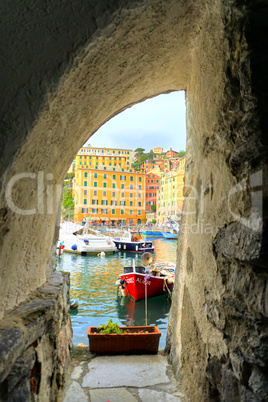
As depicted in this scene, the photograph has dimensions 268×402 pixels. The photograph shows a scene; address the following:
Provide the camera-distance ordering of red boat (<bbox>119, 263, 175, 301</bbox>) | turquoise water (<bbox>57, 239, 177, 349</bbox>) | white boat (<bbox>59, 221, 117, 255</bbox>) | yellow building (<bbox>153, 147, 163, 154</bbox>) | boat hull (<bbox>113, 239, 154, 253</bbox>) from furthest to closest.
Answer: yellow building (<bbox>153, 147, 163, 154</bbox>) < boat hull (<bbox>113, 239, 154, 253</bbox>) < white boat (<bbox>59, 221, 117, 255</bbox>) < red boat (<bbox>119, 263, 175, 301</bbox>) < turquoise water (<bbox>57, 239, 177, 349</bbox>)

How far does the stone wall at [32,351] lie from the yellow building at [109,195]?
4242 cm

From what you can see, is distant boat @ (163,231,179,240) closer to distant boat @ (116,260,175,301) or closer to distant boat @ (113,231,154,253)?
distant boat @ (113,231,154,253)

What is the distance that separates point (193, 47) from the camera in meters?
2.08

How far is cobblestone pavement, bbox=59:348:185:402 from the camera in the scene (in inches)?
112

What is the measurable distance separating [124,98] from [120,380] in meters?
2.80

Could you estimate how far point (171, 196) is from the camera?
48.6 metres

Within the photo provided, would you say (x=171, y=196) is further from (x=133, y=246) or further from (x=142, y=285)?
(x=142, y=285)

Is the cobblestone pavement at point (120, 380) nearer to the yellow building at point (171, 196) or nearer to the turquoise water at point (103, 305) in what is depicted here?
the turquoise water at point (103, 305)

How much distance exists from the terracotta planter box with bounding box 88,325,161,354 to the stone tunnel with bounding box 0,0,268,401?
1.61 m

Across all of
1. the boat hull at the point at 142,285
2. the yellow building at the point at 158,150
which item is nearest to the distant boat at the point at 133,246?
the boat hull at the point at 142,285

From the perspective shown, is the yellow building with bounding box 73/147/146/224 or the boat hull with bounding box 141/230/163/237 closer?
the boat hull with bounding box 141/230/163/237

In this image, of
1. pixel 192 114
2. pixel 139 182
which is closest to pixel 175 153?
pixel 139 182

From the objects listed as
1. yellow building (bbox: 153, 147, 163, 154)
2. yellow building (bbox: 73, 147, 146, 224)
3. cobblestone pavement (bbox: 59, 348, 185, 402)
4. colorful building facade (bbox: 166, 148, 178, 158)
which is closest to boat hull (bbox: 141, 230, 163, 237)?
yellow building (bbox: 73, 147, 146, 224)

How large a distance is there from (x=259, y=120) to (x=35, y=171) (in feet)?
3.62
